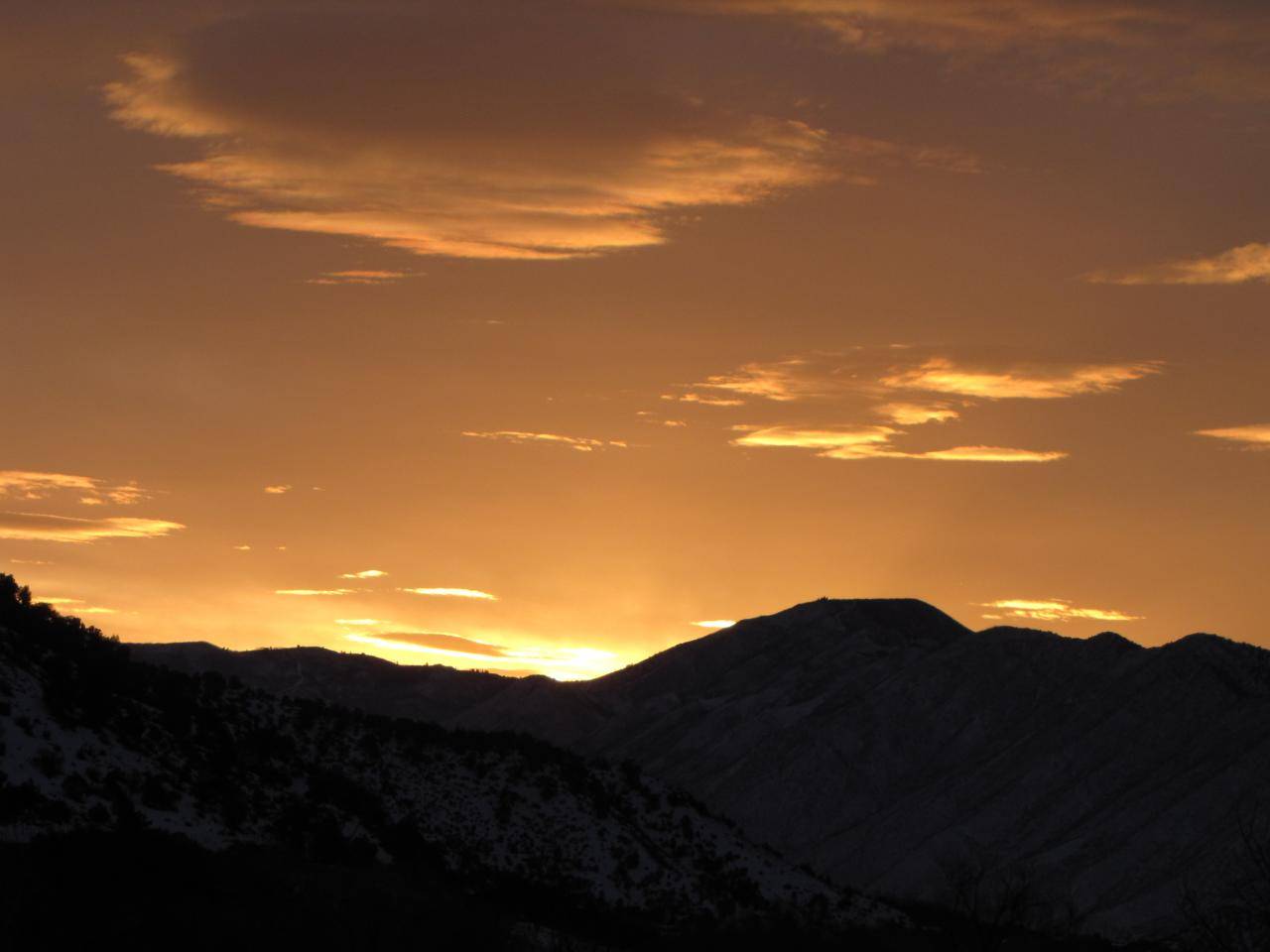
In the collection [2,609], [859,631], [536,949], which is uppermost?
[859,631]

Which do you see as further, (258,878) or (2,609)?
(2,609)

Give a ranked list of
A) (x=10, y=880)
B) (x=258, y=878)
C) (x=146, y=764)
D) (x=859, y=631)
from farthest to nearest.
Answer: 1. (x=859, y=631)
2. (x=146, y=764)
3. (x=258, y=878)
4. (x=10, y=880)

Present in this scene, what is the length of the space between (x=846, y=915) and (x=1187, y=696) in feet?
243

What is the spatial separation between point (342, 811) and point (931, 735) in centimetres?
9308

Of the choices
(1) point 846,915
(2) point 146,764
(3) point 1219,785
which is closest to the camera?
(2) point 146,764

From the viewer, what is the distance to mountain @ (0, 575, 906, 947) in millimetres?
46375

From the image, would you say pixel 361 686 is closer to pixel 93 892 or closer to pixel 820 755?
pixel 820 755

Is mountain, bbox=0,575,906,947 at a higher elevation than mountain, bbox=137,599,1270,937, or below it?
below

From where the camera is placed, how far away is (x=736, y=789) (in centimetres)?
14475

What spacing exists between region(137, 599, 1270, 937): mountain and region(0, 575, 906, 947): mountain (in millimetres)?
38387

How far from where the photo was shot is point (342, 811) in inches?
2399

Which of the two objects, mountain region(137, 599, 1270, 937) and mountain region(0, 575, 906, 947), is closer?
mountain region(0, 575, 906, 947)

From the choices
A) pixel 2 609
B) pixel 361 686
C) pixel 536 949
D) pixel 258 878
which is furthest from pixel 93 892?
pixel 361 686

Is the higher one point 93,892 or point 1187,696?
point 1187,696
